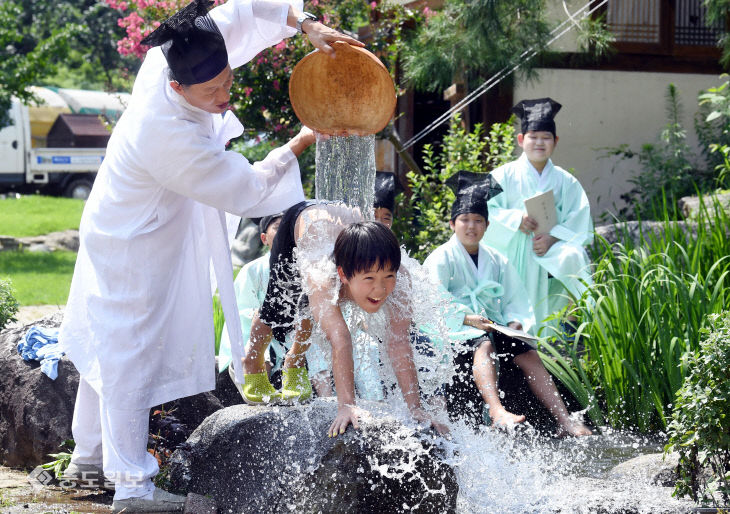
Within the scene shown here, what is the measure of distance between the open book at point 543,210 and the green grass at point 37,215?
11145mm

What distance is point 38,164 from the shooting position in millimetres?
20625

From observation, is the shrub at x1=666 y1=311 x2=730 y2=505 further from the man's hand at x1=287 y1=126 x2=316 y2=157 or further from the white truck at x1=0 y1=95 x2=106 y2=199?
the white truck at x1=0 y1=95 x2=106 y2=199

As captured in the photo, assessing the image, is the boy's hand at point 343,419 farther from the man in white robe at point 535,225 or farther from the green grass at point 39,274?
the green grass at point 39,274

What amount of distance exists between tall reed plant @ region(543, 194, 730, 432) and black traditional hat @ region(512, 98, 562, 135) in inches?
55.7

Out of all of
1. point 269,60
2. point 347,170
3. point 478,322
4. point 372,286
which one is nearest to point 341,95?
point 347,170

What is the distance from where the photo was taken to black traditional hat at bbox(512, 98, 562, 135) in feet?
20.7

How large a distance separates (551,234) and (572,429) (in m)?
1.77

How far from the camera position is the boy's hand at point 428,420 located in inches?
133

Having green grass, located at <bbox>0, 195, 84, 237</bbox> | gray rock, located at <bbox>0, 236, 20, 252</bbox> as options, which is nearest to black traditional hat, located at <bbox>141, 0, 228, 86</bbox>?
gray rock, located at <bbox>0, 236, 20, 252</bbox>

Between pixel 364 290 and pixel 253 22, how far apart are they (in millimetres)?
1245

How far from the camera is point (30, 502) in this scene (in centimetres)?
372

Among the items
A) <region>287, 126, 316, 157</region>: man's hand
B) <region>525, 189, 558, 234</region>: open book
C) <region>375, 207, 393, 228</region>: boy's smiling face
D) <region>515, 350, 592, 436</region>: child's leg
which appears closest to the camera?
<region>287, 126, 316, 157</region>: man's hand

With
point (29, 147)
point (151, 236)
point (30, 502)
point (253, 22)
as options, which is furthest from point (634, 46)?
point (29, 147)

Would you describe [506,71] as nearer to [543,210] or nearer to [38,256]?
[543,210]
